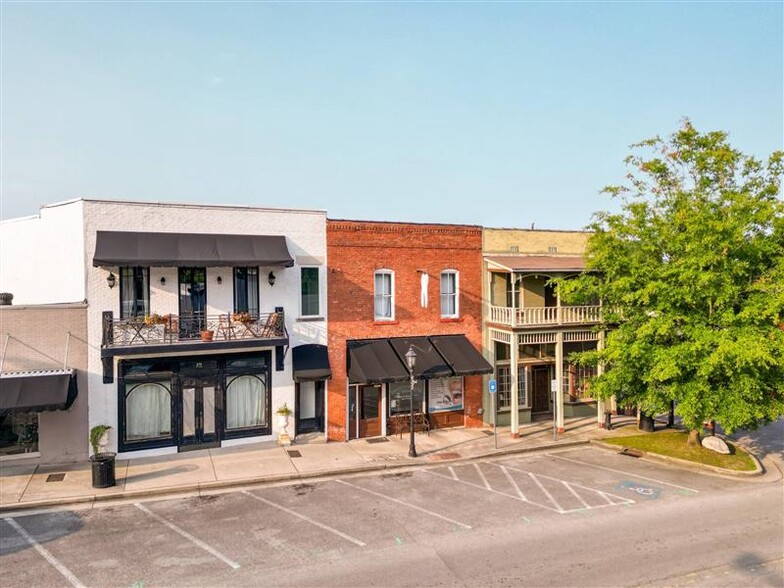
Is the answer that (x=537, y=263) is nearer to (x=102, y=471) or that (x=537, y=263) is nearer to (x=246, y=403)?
(x=246, y=403)

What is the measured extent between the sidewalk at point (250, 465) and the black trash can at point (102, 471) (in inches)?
7.8

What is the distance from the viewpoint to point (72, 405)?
58.2 feet

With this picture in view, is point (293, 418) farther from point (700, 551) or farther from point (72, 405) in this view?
point (700, 551)

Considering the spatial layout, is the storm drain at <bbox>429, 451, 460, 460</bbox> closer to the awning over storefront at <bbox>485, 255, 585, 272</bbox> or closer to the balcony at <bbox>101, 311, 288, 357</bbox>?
the balcony at <bbox>101, 311, 288, 357</bbox>

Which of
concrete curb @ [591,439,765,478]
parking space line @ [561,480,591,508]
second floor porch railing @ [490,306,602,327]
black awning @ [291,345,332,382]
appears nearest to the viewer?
parking space line @ [561,480,591,508]

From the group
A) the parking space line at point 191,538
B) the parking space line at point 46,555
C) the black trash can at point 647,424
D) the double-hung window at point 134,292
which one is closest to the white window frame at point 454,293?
the black trash can at point 647,424

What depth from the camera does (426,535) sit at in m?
12.7

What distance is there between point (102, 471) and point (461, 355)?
12974 millimetres

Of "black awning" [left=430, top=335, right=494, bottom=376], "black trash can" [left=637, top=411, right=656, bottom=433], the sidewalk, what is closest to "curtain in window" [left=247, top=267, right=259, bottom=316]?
the sidewalk

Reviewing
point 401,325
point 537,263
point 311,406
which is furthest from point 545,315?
point 311,406

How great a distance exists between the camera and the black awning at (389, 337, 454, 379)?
20750 millimetres

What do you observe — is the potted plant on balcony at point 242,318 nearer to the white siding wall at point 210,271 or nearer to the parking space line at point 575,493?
the white siding wall at point 210,271

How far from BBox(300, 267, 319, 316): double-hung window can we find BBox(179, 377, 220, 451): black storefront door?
166 inches

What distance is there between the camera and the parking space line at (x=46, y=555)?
10.6 m
